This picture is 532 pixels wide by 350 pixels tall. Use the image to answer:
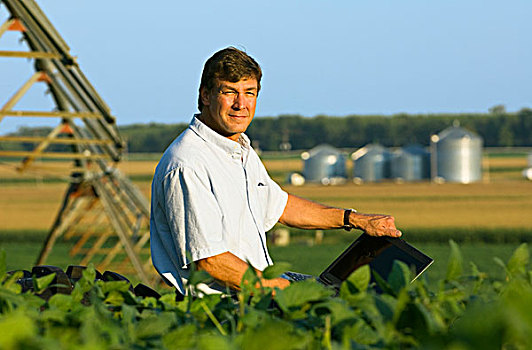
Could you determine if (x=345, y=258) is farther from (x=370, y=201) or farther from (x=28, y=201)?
(x=28, y=201)

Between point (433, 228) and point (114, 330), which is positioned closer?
point (114, 330)

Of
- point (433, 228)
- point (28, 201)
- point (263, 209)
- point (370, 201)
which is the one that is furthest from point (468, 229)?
point (28, 201)

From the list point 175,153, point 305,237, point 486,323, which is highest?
point 175,153

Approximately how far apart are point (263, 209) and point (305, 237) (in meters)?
24.1

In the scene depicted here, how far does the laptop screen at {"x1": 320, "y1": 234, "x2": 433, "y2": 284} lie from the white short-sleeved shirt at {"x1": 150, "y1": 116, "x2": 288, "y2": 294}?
272 millimetres

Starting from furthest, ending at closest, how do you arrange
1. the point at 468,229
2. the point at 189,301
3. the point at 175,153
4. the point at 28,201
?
the point at 28,201, the point at 468,229, the point at 175,153, the point at 189,301

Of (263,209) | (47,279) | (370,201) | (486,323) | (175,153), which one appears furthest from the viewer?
(370,201)

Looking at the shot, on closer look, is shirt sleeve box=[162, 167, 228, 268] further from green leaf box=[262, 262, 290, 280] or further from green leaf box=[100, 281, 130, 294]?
green leaf box=[262, 262, 290, 280]

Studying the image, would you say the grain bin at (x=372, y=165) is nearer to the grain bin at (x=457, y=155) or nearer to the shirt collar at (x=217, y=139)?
the grain bin at (x=457, y=155)

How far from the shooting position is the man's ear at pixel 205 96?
9.14ft

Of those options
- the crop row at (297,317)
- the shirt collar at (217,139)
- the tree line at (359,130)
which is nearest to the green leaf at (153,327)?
the crop row at (297,317)

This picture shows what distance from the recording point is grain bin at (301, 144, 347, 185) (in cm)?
5972

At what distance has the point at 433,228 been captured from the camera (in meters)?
25.1

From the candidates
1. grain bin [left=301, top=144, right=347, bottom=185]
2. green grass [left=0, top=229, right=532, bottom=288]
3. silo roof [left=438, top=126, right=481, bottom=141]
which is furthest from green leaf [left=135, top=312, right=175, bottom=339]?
grain bin [left=301, top=144, right=347, bottom=185]
